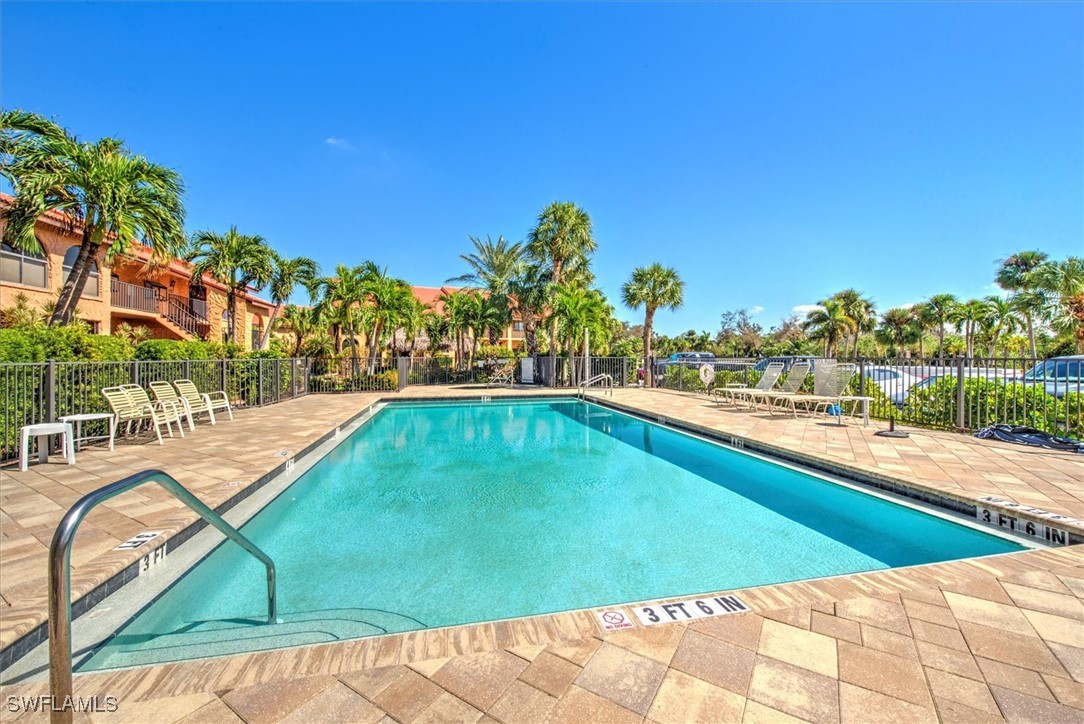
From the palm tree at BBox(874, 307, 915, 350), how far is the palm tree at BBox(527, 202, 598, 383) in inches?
1337

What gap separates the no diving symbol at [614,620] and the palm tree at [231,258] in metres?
18.8

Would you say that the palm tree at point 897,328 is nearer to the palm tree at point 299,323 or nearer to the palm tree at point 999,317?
the palm tree at point 999,317

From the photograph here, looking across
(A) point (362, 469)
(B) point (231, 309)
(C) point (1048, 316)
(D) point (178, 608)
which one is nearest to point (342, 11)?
(A) point (362, 469)

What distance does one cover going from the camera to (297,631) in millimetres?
2713

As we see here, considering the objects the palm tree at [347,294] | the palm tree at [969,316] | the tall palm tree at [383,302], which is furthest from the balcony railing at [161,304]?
the palm tree at [969,316]

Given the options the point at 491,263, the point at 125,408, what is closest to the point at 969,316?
the point at 491,263

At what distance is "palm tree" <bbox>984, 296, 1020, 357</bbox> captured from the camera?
3011cm

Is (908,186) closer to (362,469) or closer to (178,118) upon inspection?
(362,469)

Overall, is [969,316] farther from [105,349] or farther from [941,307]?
[105,349]

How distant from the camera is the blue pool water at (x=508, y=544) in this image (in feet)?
9.53

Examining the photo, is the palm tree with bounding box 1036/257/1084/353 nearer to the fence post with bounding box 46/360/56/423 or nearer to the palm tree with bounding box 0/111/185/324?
the fence post with bounding box 46/360/56/423

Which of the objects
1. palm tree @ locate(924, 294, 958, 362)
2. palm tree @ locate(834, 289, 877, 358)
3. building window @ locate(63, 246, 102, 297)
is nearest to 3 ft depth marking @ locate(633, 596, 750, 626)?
building window @ locate(63, 246, 102, 297)

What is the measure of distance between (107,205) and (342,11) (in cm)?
583

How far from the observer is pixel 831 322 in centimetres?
3278
